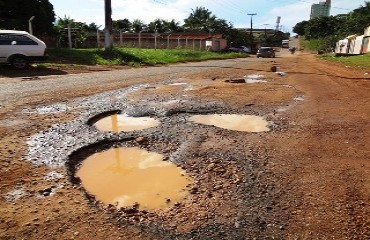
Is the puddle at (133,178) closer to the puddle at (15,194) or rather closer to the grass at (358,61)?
the puddle at (15,194)

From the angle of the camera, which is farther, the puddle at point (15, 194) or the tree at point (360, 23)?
the tree at point (360, 23)

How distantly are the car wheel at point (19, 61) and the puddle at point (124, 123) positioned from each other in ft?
28.2

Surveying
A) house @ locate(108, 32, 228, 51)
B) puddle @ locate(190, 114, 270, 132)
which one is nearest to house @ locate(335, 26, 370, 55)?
house @ locate(108, 32, 228, 51)

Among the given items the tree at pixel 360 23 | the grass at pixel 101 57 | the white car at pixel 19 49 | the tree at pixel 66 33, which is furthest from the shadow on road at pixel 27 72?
the tree at pixel 360 23

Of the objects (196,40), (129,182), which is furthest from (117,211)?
(196,40)

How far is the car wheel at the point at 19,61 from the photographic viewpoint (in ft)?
41.6

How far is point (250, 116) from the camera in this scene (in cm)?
628

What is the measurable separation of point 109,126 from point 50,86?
15.2 feet

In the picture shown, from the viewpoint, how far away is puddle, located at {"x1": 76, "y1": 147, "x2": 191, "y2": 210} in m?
3.19

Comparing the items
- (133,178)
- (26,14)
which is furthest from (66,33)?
(133,178)

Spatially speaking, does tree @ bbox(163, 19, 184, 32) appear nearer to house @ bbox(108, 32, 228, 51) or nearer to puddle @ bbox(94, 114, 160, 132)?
house @ bbox(108, 32, 228, 51)

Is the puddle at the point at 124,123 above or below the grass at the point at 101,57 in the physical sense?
below

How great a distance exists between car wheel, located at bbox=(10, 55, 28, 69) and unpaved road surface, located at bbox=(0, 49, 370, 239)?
19.8 feet

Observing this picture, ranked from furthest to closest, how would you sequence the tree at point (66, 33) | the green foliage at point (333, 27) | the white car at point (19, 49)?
the green foliage at point (333, 27) < the tree at point (66, 33) < the white car at point (19, 49)
